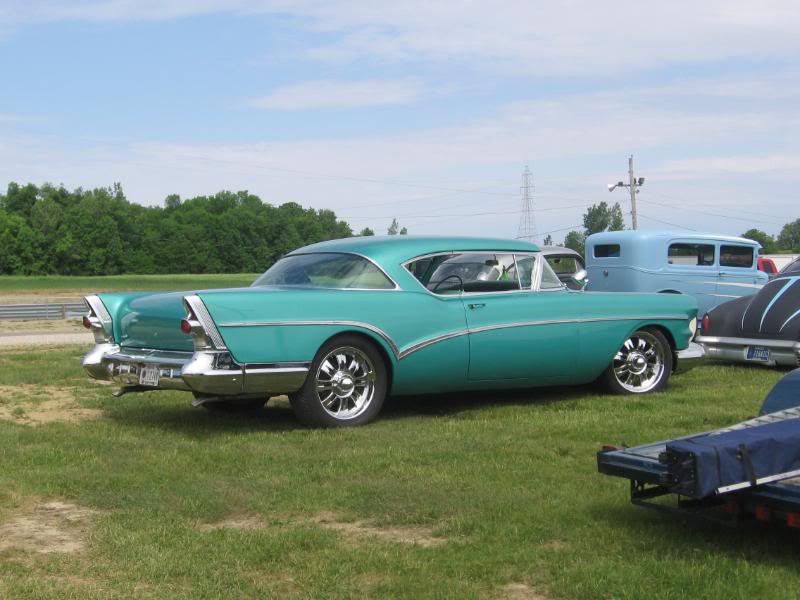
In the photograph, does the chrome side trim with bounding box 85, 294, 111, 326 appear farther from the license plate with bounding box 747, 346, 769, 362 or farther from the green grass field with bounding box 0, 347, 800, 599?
the license plate with bounding box 747, 346, 769, 362

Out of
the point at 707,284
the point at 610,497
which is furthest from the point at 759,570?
the point at 707,284

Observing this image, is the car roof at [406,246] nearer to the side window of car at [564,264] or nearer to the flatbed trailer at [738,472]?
the flatbed trailer at [738,472]

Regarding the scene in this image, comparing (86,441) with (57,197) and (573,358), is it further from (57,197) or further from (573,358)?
(57,197)

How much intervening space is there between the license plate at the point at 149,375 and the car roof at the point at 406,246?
5.79 feet

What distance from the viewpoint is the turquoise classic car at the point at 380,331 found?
746 centimetres

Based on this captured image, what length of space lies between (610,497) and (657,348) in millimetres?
4401

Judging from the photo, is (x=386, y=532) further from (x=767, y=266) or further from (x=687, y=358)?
(x=767, y=266)

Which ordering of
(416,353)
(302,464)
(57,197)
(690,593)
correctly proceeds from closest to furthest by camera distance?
1. (690,593)
2. (302,464)
3. (416,353)
4. (57,197)

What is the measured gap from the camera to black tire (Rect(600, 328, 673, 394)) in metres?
9.39

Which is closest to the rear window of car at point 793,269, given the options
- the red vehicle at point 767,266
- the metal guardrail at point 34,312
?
the red vehicle at point 767,266

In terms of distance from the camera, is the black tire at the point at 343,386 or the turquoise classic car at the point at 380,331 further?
the black tire at the point at 343,386

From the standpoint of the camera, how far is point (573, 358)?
29.3 feet

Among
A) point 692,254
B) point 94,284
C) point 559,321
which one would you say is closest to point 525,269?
point 559,321

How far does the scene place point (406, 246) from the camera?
28.4ft
